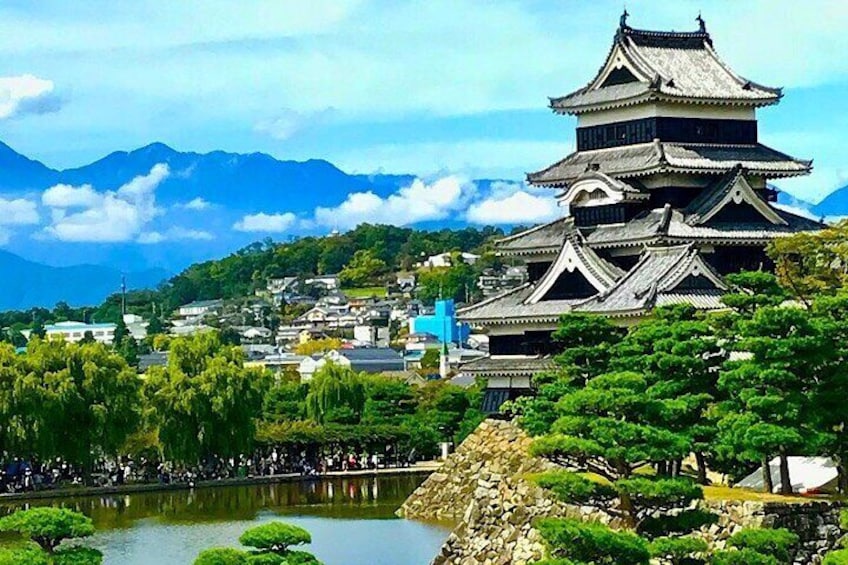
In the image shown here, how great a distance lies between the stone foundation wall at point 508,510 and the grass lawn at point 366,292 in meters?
111

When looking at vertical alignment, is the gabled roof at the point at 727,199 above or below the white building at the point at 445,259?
below

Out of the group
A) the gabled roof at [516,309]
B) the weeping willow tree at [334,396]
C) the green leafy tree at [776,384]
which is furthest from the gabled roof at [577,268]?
the weeping willow tree at [334,396]

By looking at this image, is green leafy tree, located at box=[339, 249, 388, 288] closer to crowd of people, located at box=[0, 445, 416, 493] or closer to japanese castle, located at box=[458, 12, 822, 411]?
crowd of people, located at box=[0, 445, 416, 493]

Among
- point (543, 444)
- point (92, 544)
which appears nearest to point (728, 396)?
point (543, 444)

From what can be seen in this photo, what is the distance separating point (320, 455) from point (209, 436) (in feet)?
23.2

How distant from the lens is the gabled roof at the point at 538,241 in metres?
39.6

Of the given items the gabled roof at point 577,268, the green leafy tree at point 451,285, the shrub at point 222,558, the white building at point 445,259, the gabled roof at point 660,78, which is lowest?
the shrub at point 222,558

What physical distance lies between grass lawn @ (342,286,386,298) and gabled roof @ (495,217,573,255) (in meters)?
111

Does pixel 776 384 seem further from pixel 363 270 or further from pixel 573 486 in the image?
pixel 363 270

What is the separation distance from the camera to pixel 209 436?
50969mm

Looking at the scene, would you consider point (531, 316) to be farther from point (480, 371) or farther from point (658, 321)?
point (658, 321)

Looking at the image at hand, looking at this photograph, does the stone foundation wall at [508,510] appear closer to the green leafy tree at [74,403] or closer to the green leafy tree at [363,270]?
the green leafy tree at [74,403]

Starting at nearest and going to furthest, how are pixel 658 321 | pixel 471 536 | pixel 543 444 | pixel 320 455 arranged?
pixel 543 444 < pixel 658 321 < pixel 471 536 < pixel 320 455

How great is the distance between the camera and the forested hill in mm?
160750
